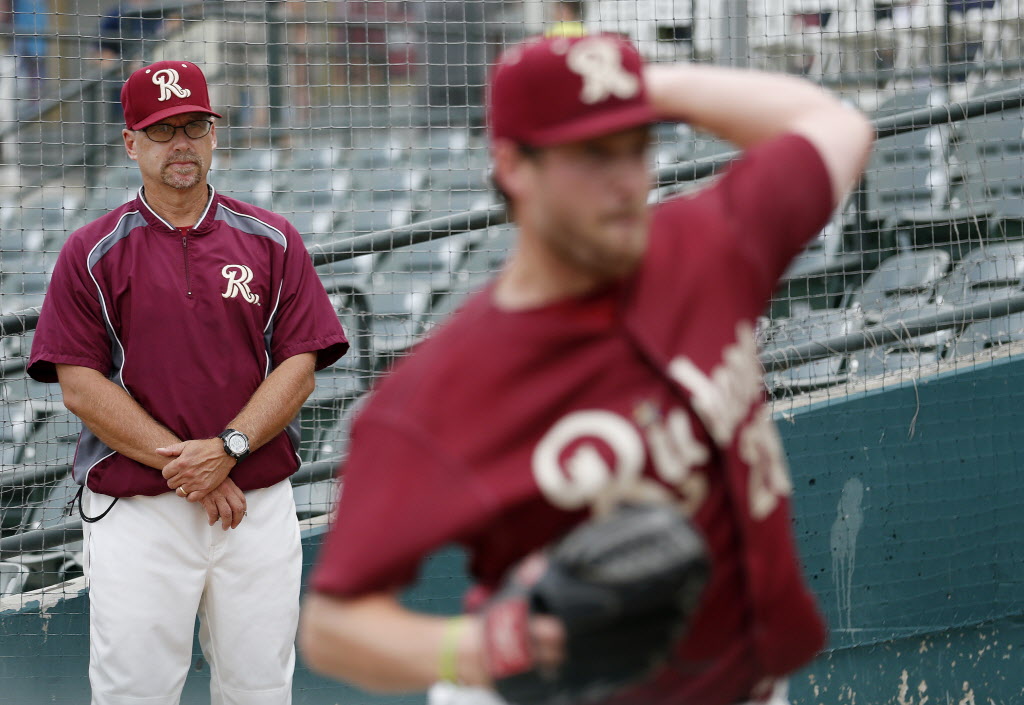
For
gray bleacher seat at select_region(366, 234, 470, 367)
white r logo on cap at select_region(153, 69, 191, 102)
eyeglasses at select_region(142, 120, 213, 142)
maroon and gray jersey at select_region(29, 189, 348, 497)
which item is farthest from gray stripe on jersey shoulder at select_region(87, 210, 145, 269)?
gray bleacher seat at select_region(366, 234, 470, 367)

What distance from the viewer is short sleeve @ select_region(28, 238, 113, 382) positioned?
311cm

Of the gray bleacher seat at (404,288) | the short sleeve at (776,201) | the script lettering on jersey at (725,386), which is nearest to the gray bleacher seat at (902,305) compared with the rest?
the gray bleacher seat at (404,288)

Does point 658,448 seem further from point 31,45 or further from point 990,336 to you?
point 31,45

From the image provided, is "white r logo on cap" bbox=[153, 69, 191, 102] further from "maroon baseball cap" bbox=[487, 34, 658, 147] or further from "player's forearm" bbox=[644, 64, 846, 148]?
"maroon baseball cap" bbox=[487, 34, 658, 147]

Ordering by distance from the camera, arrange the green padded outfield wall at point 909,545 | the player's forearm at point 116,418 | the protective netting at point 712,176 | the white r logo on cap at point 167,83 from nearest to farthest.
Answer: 1. the player's forearm at point 116,418
2. the white r logo on cap at point 167,83
3. the green padded outfield wall at point 909,545
4. the protective netting at point 712,176

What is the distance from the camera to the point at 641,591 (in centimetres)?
123

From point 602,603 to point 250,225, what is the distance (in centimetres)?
234

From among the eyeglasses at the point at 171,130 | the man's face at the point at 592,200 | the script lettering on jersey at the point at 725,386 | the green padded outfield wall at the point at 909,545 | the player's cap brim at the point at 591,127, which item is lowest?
the green padded outfield wall at the point at 909,545

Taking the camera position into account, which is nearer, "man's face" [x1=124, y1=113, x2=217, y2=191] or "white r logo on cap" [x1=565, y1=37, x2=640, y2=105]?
"white r logo on cap" [x1=565, y1=37, x2=640, y2=105]

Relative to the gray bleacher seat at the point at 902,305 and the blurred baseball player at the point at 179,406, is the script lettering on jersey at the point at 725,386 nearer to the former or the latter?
the blurred baseball player at the point at 179,406

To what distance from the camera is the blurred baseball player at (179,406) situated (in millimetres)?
3107

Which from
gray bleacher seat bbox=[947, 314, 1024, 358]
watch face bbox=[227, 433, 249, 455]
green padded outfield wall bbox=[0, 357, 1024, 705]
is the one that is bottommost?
green padded outfield wall bbox=[0, 357, 1024, 705]

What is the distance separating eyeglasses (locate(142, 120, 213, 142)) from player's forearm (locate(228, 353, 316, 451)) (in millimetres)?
677

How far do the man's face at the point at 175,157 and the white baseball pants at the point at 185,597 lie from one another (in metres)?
0.86
